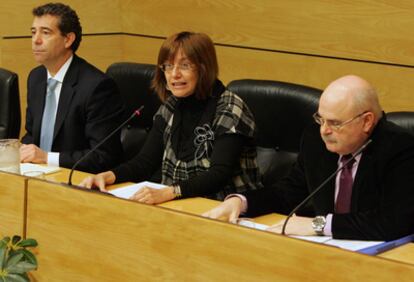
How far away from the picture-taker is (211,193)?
309 centimetres

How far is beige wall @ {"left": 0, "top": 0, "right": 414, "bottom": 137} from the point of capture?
4207 mm

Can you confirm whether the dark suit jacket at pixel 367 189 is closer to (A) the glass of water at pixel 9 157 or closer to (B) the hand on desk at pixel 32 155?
(A) the glass of water at pixel 9 157

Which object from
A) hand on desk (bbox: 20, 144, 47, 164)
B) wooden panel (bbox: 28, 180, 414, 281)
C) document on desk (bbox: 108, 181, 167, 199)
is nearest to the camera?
wooden panel (bbox: 28, 180, 414, 281)

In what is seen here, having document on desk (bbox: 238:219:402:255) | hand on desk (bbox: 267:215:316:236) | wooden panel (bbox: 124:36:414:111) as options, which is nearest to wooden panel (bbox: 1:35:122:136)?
wooden panel (bbox: 124:36:414:111)

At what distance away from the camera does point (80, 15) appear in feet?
17.5

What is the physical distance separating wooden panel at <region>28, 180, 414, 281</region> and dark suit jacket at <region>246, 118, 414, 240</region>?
1.71 ft

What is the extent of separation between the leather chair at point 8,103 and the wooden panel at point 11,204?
4.56ft

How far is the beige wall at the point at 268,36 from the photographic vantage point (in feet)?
13.8

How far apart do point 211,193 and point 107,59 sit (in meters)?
2.56

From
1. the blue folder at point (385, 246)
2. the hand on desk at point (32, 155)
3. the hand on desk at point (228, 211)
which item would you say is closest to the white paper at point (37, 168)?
Result: the hand on desk at point (32, 155)

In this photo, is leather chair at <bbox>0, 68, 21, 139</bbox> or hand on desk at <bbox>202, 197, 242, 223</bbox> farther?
leather chair at <bbox>0, 68, 21, 139</bbox>

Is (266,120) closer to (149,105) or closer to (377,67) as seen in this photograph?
(149,105)

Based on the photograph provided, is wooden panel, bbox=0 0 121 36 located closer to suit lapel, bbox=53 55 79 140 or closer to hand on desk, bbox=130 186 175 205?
suit lapel, bbox=53 55 79 140

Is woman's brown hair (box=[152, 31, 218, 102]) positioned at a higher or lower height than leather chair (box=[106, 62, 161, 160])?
higher
